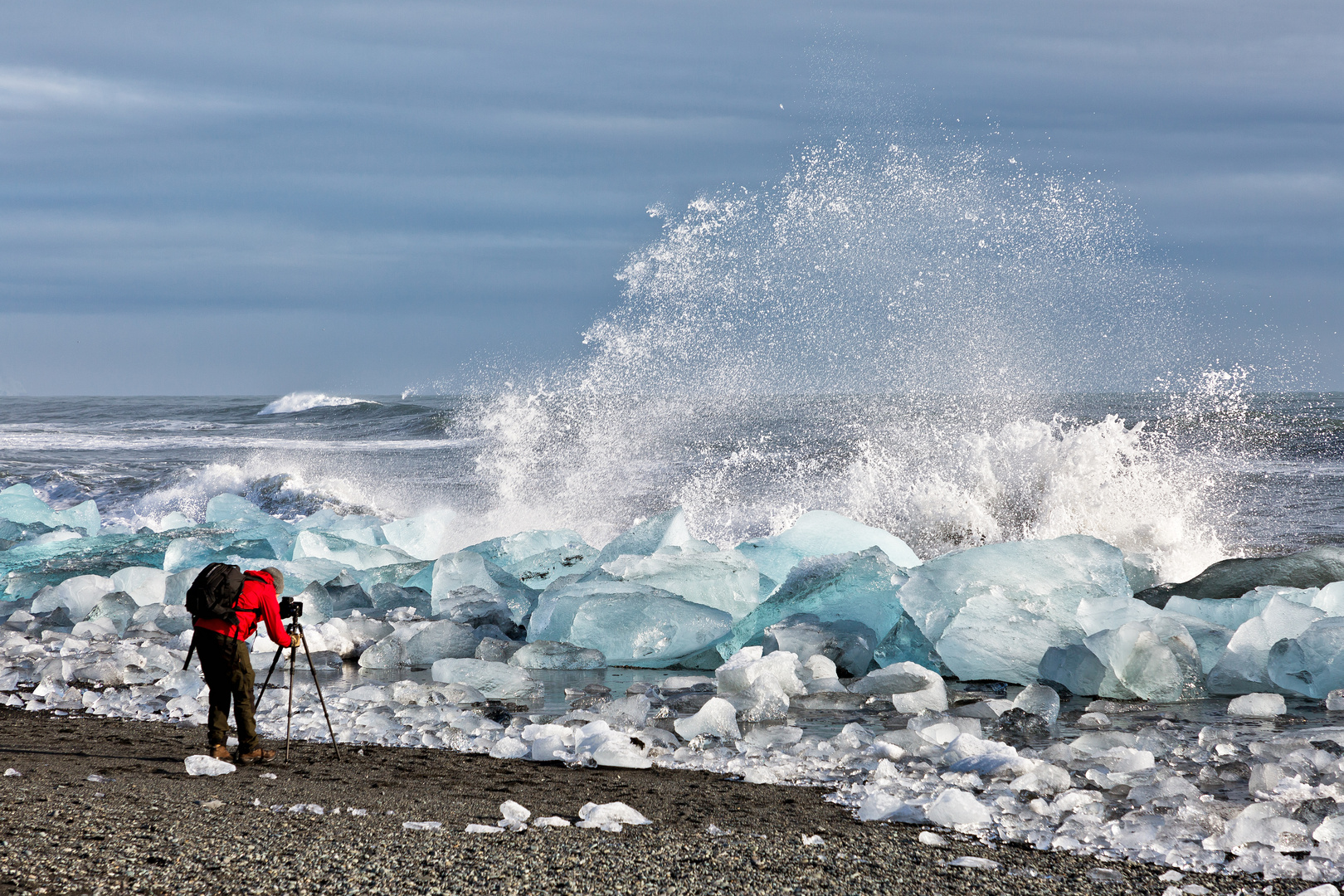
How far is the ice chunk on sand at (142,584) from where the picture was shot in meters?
7.38

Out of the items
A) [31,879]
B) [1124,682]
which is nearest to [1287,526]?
[1124,682]

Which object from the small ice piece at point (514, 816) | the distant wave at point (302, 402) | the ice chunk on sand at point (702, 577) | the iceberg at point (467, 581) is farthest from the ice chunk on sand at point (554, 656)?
the distant wave at point (302, 402)

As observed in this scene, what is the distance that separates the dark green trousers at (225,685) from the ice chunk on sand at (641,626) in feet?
7.78

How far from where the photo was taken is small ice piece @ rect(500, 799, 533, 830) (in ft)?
10.3

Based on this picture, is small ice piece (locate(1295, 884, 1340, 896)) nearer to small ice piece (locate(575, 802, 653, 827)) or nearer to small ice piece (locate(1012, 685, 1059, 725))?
small ice piece (locate(575, 802, 653, 827))

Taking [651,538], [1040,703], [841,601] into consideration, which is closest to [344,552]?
[651,538]

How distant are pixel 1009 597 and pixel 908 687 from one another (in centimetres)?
124

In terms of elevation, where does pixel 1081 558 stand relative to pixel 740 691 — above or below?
above

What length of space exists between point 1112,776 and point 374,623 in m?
4.51

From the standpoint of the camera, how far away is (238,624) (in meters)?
4.06

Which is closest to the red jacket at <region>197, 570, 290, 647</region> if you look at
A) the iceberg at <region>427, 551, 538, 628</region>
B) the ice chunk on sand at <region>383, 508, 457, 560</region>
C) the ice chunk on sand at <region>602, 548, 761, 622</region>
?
the ice chunk on sand at <region>602, 548, 761, 622</region>

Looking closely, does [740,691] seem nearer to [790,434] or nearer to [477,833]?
[477,833]

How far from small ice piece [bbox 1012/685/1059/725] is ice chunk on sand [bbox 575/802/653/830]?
2188 millimetres

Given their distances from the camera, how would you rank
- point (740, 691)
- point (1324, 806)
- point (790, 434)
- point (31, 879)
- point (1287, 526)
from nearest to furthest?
point (31, 879)
point (1324, 806)
point (740, 691)
point (1287, 526)
point (790, 434)
